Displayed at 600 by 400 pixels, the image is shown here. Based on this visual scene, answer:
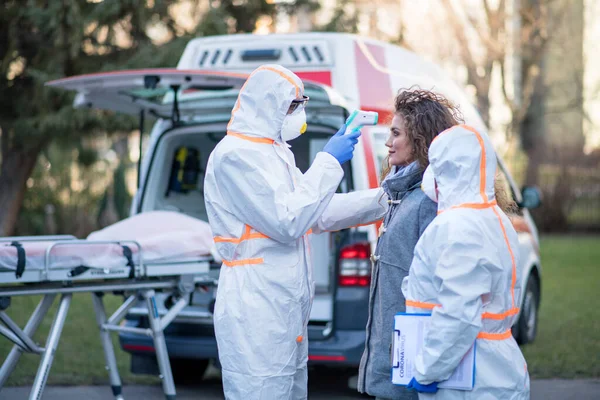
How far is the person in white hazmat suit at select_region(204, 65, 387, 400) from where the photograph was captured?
3.64 metres

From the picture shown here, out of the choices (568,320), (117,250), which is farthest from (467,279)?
(568,320)

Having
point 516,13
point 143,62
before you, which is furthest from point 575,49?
point 143,62

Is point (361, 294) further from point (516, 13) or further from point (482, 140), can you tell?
point (516, 13)

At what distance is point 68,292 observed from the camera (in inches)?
203

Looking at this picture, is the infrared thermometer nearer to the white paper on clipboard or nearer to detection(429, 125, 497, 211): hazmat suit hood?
detection(429, 125, 497, 211): hazmat suit hood

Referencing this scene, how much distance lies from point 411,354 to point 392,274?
0.48 meters

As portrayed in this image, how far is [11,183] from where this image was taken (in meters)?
15.4

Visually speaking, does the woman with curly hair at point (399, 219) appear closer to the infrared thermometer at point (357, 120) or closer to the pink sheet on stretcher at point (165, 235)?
the infrared thermometer at point (357, 120)

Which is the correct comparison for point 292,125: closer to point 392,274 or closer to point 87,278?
point 392,274

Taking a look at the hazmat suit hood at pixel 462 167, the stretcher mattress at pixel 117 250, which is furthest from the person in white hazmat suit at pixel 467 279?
the stretcher mattress at pixel 117 250

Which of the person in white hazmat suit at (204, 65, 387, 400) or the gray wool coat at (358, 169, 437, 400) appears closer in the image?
the gray wool coat at (358, 169, 437, 400)

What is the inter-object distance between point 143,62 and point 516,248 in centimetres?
1040

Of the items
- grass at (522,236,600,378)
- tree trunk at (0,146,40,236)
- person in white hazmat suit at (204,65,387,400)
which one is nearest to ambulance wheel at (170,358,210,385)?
grass at (522,236,600,378)

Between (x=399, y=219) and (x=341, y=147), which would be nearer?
(x=399, y=219)
